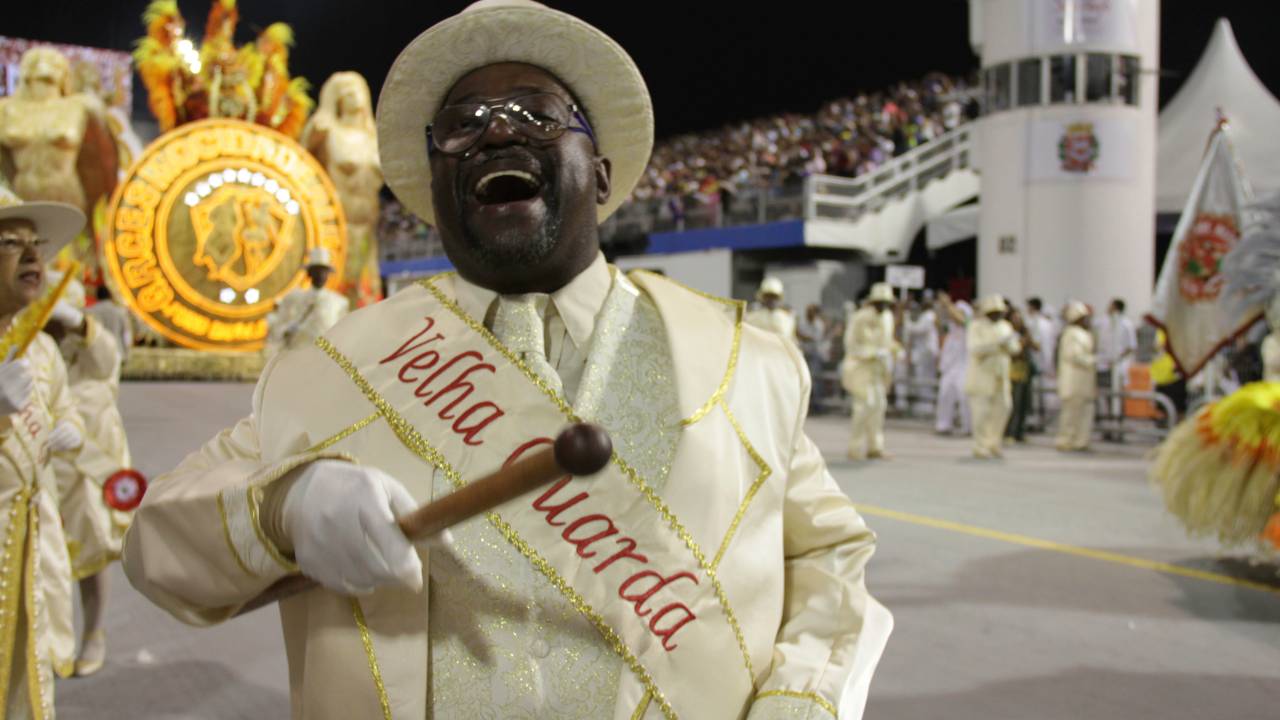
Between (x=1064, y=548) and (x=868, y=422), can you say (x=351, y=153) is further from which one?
(x=1064, y=548)

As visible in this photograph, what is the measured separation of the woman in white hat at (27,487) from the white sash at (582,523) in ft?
6.08

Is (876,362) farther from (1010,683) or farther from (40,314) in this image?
(40,314)

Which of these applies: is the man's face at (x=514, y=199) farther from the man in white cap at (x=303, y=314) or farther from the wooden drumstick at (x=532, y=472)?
the man in white cap at (x=303, y=314)

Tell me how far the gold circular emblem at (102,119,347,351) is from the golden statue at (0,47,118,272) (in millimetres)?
900

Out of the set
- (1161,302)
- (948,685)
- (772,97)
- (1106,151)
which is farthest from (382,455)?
(772,97)

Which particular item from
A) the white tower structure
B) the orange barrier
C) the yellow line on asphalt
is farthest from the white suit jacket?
the white tower structure

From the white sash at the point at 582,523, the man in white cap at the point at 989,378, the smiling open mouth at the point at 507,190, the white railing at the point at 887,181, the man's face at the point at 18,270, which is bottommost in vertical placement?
the man in white cap at the point at 989,378

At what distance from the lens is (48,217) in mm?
3557

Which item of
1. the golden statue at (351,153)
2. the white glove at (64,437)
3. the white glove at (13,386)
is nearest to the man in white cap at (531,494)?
the white glove at (13,386)

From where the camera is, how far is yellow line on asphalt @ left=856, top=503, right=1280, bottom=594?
6.23 meters

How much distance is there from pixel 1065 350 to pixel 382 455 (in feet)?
40.6

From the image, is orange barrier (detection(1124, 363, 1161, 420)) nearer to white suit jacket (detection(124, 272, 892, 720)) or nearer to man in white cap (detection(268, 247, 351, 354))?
man in white cap (detection(268, 247, 351, 354))

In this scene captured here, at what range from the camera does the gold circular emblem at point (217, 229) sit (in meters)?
17.2

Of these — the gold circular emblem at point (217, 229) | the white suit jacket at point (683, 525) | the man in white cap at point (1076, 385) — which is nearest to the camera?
the white suit jacket at point (683, 525)
